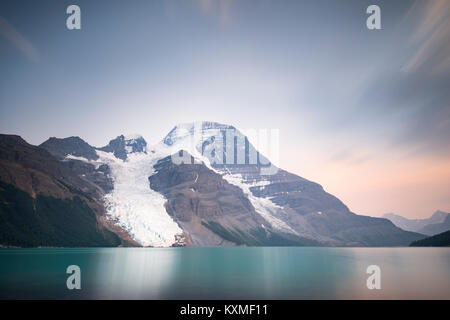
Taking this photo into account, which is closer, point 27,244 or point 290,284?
point 290,284

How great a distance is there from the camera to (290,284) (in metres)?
50.2

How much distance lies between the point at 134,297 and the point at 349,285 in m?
28.2
